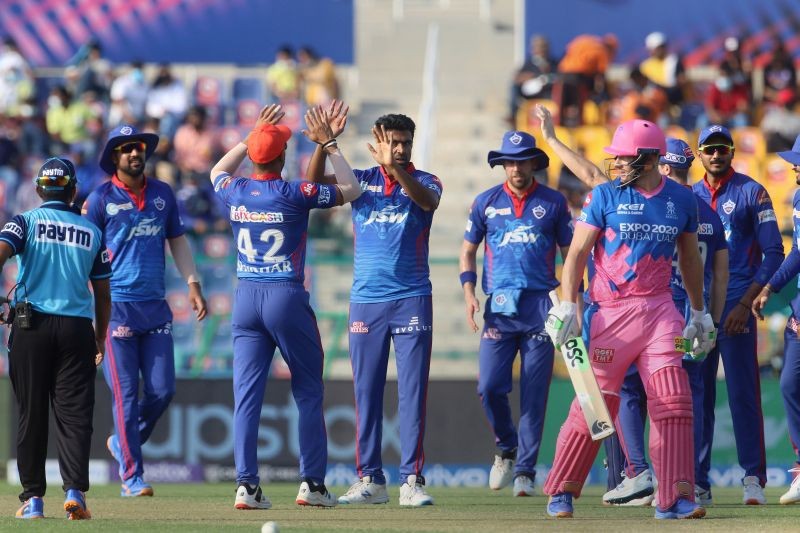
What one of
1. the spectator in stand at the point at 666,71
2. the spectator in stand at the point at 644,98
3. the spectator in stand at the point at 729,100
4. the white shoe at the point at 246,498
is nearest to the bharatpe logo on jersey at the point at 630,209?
the white shoe at the point at 246,498

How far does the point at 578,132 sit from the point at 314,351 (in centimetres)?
1247

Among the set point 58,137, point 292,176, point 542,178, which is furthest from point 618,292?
point 58,137

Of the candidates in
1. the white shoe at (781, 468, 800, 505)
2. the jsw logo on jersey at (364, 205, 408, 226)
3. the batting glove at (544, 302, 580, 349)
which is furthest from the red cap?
the white shoe at (781, 468, 800, 505)

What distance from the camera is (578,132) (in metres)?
21.7

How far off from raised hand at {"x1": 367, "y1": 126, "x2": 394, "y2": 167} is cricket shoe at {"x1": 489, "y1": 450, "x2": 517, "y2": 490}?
2958 mm

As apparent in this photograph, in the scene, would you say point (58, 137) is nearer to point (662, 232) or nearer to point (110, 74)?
point (110, 74)

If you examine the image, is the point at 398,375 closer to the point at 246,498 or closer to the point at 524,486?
the point at 246,498

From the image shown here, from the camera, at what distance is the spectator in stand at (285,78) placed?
23.8 m

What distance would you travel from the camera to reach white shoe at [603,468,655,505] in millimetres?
10281

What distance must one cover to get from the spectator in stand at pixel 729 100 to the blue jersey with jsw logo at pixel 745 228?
475 inches

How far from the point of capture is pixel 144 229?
1144 cm

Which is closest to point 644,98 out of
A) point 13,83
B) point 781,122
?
point 781,122

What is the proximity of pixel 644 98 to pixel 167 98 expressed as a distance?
746 centimetres

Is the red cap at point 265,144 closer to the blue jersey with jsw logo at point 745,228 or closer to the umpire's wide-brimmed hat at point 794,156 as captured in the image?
the blue jersey with jsw logo at point 745,228
